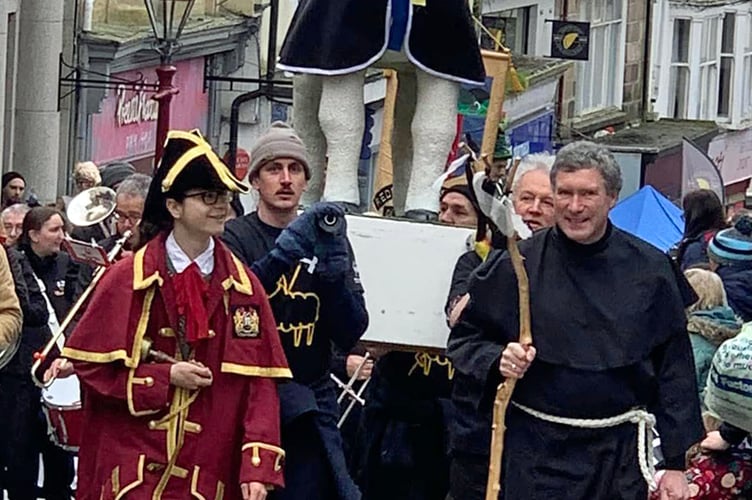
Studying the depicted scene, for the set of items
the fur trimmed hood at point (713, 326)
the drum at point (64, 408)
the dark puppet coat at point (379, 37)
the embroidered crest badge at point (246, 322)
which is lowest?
the drum at point (64, 408)

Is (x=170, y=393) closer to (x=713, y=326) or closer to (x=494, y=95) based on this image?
(x=713, y=326)

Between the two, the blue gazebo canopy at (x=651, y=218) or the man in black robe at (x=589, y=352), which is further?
the blue gazebo canopy at (x=651, y=218)

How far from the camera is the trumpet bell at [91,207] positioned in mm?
10609

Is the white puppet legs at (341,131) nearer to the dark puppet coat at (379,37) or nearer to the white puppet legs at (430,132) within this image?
the dark puppet coat at (379,37)

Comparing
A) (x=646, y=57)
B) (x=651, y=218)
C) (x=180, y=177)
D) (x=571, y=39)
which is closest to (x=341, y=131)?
(x=180, y=177)

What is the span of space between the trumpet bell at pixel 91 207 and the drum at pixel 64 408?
0.79m

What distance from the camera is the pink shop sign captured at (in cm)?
2503

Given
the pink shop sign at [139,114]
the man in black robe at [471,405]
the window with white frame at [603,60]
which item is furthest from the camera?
the window with white frame at [603,60]

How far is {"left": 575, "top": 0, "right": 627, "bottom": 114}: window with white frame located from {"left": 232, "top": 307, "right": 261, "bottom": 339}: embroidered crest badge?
31.3 metres

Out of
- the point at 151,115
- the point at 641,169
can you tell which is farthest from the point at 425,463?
the point at 641,169

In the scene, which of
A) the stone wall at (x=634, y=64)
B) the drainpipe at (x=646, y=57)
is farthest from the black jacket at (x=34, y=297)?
the drainpipe at (x=646, y=57)

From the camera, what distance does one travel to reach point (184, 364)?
24.4 feet

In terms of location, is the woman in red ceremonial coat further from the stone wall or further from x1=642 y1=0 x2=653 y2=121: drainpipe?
x1=642 y1=0 x2=653 y2=121: drainpipe

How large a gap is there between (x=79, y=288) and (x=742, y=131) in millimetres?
34290
